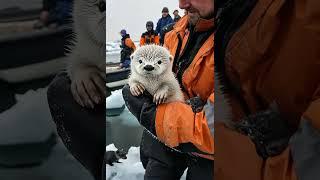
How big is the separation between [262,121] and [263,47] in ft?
0.36

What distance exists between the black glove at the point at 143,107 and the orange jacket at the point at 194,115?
0.02 m

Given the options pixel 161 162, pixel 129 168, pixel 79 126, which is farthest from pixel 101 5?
pixel 129 168

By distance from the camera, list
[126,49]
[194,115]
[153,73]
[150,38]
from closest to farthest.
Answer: [194,115] < [153,73] < [150,38] < [126,49]

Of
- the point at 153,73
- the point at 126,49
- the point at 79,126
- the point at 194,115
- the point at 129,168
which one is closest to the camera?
the point at 79,126

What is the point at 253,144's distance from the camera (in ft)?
1.99

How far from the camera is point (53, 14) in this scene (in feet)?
2.21

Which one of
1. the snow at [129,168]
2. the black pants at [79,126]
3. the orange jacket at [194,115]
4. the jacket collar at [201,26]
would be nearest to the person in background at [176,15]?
the jacket collar at [201,26]

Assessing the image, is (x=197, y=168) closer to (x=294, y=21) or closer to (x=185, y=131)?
(x=185, y=131)

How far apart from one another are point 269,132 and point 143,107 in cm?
45

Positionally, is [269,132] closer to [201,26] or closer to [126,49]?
[201,26]

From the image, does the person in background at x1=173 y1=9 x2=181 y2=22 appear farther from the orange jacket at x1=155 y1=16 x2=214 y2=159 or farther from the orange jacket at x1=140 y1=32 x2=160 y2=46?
the orange jacket at x1=155 y1=16 x2=214 y2=159

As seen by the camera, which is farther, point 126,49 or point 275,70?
point 126,49

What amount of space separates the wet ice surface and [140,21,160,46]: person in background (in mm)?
707

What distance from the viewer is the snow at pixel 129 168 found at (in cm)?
126
